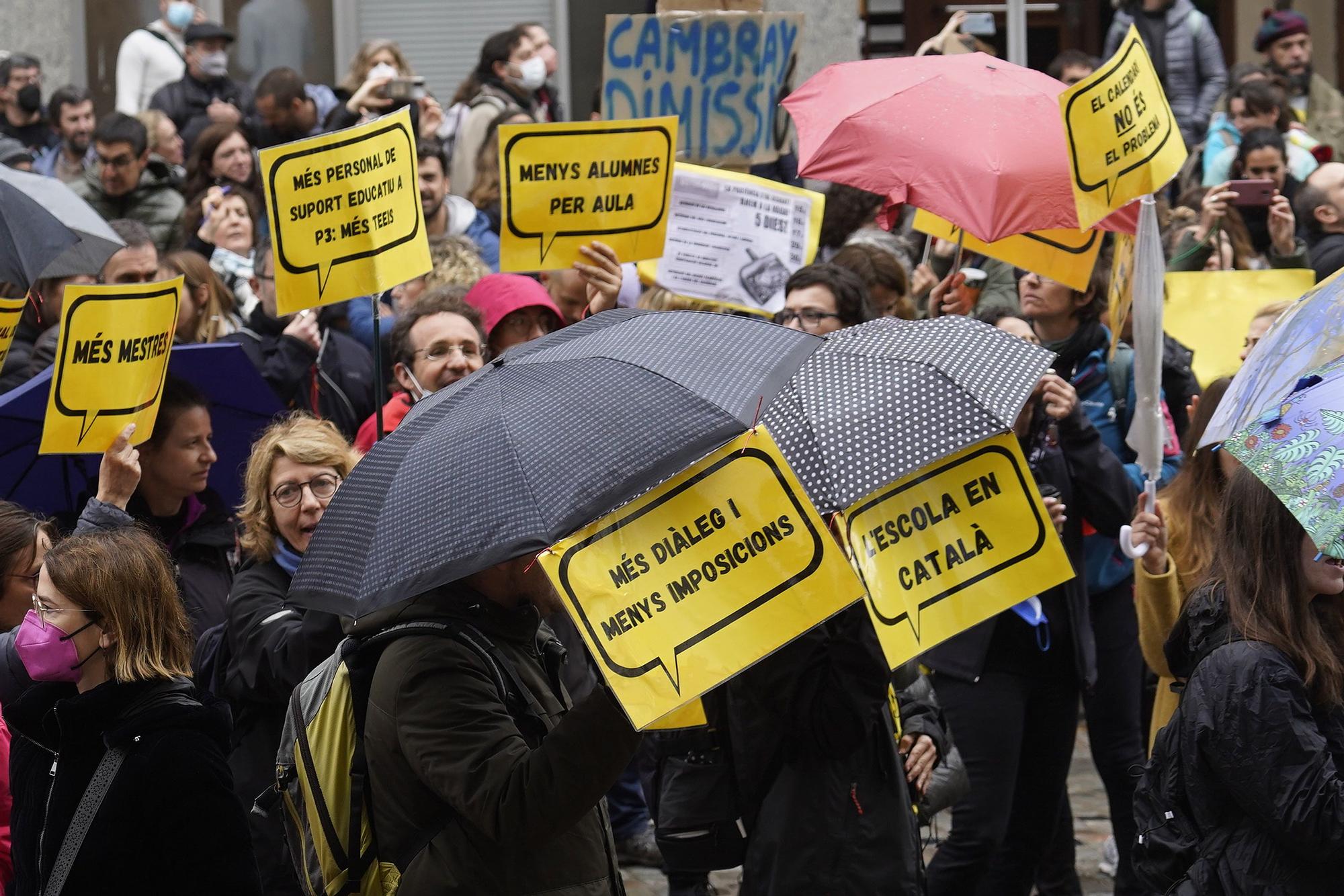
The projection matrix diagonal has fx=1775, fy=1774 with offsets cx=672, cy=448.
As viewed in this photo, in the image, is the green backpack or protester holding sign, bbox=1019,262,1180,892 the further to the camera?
protester holding sign, bbox=1019,262,1180,892

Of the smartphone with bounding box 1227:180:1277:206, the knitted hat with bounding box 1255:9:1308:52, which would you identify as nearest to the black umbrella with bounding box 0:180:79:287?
the smartphone with bounding box 1227:180:1277:206

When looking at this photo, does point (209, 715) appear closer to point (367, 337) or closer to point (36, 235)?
point (36, 235)

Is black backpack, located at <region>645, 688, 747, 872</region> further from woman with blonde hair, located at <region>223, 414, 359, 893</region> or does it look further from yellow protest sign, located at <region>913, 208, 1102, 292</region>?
yellow protest sign, located at <region>913, 208, 1102, 292</region>

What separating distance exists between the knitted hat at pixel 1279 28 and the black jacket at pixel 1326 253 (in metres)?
4.30

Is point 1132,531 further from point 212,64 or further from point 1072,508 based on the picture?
point 212,64

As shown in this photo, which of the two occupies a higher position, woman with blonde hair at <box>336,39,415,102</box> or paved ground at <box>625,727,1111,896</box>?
woman with blonde hair at <box>336,39,415,102</box>

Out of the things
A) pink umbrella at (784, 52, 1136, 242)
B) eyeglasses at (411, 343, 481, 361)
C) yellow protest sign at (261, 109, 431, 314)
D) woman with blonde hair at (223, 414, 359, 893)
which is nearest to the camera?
woman with blonde hair at (223, 414, 359, 893)

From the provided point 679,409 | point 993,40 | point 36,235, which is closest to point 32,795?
point 679,409

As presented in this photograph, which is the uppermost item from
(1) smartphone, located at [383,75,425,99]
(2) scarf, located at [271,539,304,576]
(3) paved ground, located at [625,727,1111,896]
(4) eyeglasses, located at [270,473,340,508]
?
(1) smartphone, located at [383,75,425,99]

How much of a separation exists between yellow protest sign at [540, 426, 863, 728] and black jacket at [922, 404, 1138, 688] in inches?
92.0

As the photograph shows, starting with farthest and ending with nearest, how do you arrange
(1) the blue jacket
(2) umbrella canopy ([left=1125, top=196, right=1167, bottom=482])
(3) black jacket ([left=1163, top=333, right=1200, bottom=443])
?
(3) black jacket ([left=1163, top=333, right=1200, bottom=443]), (1) the blue jacket, (2) umbrella canopy ([left=1125, top=196, right=1167, bottom=482])

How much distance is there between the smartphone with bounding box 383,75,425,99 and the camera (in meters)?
9.73

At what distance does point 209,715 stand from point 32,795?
426mm

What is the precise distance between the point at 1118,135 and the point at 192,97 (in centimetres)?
773
